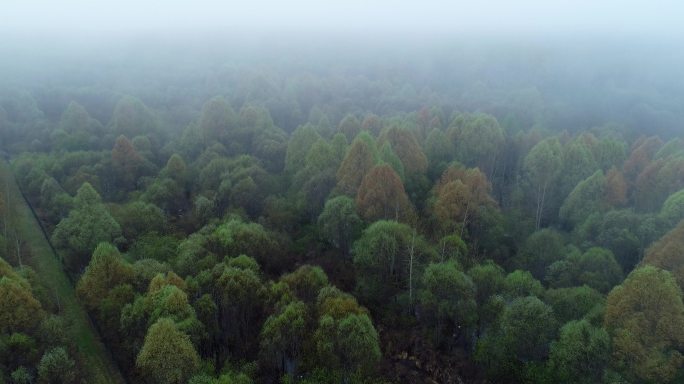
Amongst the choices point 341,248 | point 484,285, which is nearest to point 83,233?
point 341,248

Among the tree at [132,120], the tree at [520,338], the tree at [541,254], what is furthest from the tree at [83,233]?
the tree at [541,254]

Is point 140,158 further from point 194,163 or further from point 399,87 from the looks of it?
point 399,87

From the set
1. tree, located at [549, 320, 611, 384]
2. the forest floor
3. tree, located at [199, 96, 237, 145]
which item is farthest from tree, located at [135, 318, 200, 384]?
tree, located at [199, 96, 237, 145]

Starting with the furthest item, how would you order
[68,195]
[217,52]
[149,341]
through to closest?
[217,52] < [68,195] < [149,341]

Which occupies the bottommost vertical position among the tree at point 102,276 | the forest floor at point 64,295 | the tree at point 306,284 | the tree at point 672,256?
the forest floor at point 64,295

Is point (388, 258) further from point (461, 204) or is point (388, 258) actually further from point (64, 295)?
point (64, 295)

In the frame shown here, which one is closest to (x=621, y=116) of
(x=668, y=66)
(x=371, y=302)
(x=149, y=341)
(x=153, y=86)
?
(x=668, y=66)

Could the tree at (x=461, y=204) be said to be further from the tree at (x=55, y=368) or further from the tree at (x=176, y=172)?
the tree at (x=176, y=172)
